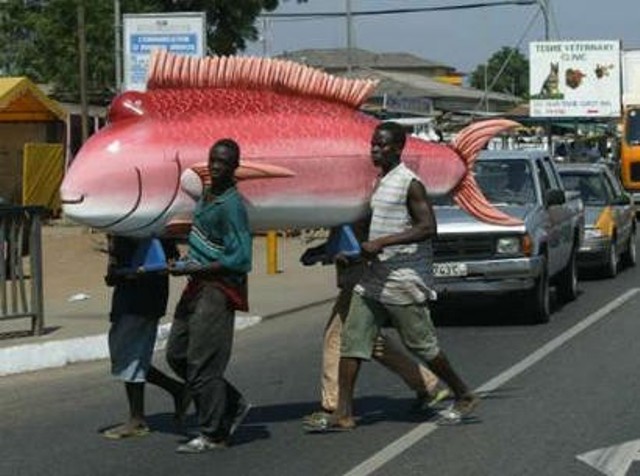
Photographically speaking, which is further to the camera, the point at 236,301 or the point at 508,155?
the point at 508,155

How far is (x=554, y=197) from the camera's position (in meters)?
13.5

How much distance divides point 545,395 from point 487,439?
59.1 inches

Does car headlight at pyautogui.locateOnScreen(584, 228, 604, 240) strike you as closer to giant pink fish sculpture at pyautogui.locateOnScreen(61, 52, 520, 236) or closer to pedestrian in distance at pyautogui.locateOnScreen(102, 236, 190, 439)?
giant pink fish sculpture at pyautogui.locateOnScreen(61, 52, 520, 236)

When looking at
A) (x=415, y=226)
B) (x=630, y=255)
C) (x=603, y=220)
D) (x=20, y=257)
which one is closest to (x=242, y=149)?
(x=415, y=226)

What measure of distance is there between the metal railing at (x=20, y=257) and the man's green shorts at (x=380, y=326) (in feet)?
15.6

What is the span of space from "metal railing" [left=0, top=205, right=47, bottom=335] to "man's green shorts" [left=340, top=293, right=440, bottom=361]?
476 centimetres

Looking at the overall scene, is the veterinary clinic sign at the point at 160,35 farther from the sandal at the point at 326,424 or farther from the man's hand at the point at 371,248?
the man's hand at the point at 371,248

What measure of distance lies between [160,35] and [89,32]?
25595mm

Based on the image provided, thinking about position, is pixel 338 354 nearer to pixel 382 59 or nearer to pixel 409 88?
pixel 409 88

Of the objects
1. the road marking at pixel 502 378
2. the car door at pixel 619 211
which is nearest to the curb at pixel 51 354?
the road marking at pixel 502 378

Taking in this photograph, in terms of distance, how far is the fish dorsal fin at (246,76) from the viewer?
726 cm

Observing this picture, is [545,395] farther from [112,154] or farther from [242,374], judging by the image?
[112,154]

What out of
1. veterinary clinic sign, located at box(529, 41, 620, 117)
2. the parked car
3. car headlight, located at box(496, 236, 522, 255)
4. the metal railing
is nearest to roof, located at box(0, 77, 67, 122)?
the parked car

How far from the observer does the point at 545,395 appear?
348 inches
